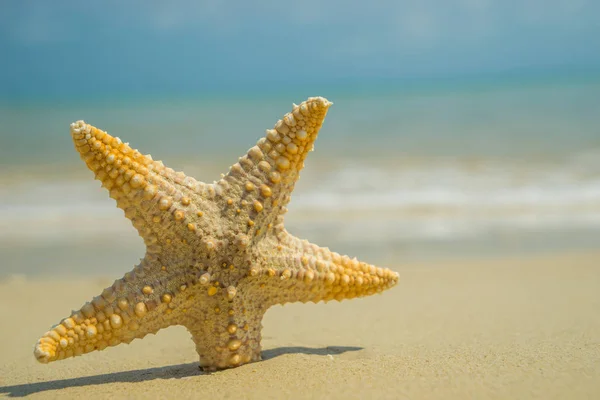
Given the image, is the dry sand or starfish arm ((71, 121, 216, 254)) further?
the dry sand

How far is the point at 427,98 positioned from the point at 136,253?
75.0 ft

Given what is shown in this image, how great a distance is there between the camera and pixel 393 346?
14.5 feet

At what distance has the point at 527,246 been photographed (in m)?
7.43

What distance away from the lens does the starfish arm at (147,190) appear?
344 cm

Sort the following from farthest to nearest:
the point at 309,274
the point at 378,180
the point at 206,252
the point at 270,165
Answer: the point at 378,180 → the point at 309,274 → the point at 270,165 → the point at 206,252

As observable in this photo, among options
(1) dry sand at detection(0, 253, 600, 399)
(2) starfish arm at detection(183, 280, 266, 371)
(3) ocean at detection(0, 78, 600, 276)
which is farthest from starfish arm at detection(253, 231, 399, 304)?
(3) ocean at detection(0, 78, 600, 276)

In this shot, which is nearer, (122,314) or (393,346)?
(122,314)

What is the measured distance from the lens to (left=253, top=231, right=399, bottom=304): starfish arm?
3.77 meters

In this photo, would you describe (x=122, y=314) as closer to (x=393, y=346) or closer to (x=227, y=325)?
(x=227, y=325)

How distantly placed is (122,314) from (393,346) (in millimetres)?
1864

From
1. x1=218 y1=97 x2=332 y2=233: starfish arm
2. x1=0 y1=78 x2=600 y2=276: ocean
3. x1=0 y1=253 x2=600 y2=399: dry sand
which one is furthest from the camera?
x1=0 y1=78 x2=600 y2=276: ocean

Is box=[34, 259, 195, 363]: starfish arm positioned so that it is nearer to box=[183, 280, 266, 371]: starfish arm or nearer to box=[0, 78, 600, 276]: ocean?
box=[183, 280, 266, 371]: starfish arm

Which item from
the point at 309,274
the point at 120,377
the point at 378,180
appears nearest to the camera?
the point at 309,274

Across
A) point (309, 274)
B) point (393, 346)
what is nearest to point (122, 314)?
point (309, 274)
